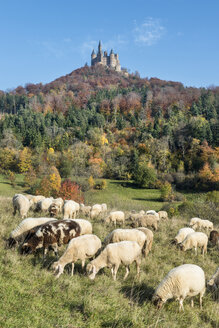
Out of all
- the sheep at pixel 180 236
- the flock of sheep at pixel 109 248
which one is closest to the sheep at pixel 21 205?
the flock of sheep at pixel 109 248

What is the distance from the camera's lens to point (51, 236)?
8398 mm

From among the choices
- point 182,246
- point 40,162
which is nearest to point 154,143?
point 40,162

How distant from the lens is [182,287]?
602cm

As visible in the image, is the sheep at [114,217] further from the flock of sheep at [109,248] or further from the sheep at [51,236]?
the sheep at [51,236]

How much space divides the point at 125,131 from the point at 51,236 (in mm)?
88022

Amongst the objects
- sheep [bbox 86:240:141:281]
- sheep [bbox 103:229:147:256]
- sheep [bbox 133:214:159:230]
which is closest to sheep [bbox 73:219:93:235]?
sheep [bbox 103:229:147:256]

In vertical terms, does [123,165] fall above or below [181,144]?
below

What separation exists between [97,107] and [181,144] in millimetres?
55528

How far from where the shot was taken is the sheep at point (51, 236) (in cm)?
807

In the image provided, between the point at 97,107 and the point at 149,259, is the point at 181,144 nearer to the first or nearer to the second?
the point at 97,107

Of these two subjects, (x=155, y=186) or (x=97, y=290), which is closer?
(x=97, y=290)

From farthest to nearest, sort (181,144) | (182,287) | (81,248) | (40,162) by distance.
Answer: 1. (181,144)
2. (40,162)
3. (81,248)
4. (182,287)

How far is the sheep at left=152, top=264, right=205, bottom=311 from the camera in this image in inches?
233

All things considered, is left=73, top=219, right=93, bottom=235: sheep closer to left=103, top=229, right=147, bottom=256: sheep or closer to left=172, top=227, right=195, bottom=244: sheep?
left=103, top=229, right=147, bottom=256: sheep
